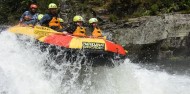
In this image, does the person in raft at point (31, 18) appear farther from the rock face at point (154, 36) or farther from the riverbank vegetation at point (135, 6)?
the riverbank vegetation at point (135, 6)

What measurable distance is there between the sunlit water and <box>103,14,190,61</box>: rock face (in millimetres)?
3979

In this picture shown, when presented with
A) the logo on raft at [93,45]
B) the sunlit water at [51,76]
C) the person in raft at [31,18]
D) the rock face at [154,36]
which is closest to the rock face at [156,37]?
the rock face at [154,36]

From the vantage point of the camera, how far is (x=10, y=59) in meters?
10.8

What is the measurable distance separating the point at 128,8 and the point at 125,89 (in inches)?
276

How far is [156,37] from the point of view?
15.4 m

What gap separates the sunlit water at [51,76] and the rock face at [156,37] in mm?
3979

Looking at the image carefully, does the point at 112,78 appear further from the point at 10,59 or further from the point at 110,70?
the point at 10,59

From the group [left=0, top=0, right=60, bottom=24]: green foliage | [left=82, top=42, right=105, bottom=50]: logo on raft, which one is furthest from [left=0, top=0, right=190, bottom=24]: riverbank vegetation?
[left=82, top=42, right=105, bottom=50]: logo on raft

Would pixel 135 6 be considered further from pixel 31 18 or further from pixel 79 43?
pixel 79 43

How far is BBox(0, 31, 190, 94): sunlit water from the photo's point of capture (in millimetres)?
10227

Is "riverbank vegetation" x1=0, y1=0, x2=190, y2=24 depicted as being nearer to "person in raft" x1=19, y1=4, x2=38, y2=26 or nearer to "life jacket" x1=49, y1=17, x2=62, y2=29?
"person in raft" x1=19, y1=4, x2=38, y2=26

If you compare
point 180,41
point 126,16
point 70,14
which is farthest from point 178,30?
point 70,14

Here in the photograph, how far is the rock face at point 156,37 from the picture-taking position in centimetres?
1521

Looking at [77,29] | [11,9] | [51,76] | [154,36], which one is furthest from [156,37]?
[11,9]
